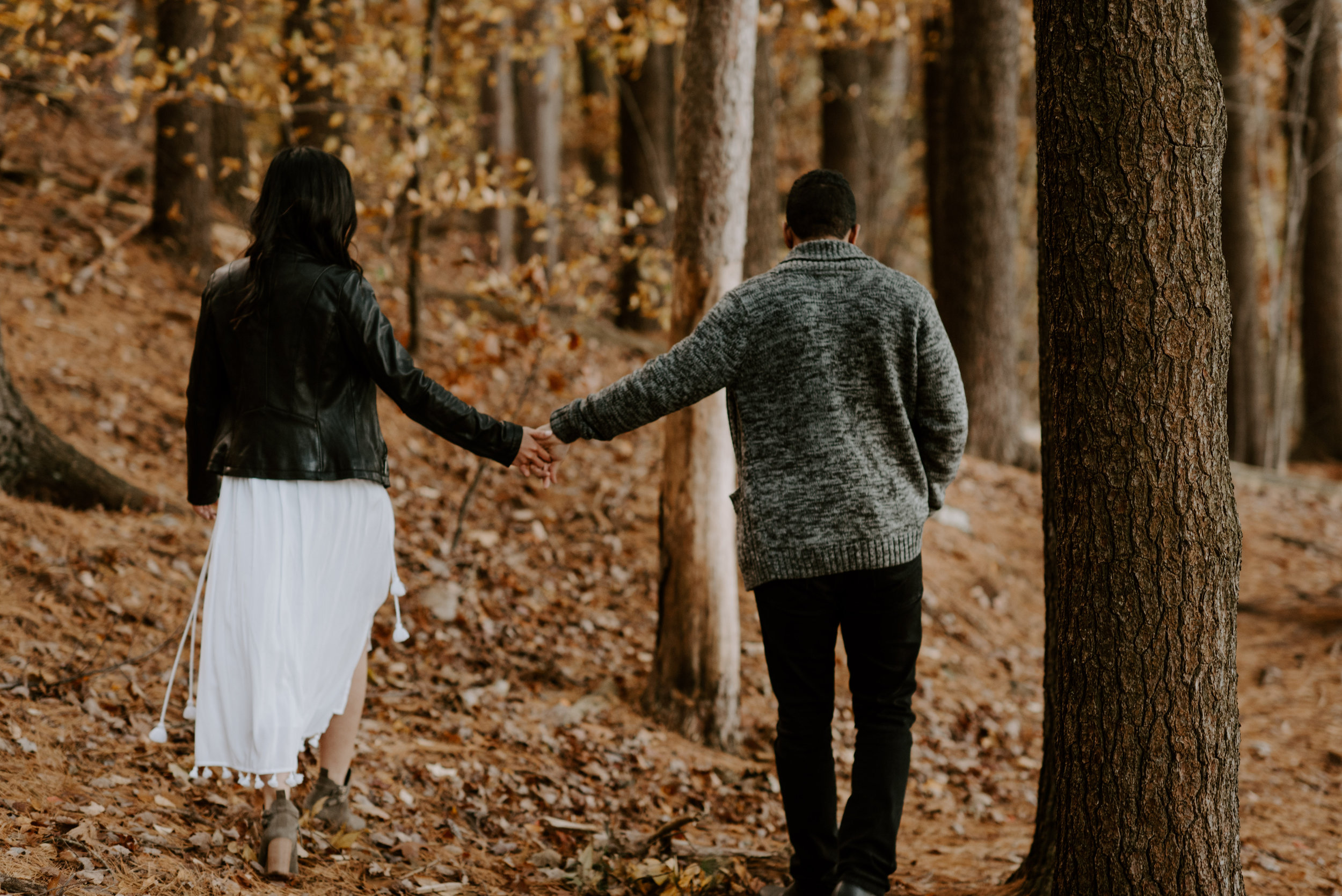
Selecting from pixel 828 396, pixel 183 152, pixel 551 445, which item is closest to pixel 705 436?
pixel 551 445

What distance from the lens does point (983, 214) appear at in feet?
31.3

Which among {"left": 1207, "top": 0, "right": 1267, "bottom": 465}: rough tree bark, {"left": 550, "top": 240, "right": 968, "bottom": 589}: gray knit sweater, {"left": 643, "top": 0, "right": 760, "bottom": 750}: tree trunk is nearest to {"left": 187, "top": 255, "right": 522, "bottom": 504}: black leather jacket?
{"left": 550, "top": 240, "right": 968, "bottom": 589}: gray knit sweater

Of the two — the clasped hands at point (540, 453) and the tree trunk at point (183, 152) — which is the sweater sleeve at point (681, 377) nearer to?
the clasped hands at point (540, 453)

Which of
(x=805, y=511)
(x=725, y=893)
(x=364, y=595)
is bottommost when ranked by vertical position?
(x=725, y=893)

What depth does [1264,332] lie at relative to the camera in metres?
20.5

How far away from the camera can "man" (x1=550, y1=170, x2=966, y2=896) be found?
3105mm

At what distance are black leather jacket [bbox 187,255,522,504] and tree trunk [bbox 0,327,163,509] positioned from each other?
2.34m

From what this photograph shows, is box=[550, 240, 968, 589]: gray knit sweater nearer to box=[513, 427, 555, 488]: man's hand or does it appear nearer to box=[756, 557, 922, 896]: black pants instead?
box=[756, 557, 922, 896]: black pants

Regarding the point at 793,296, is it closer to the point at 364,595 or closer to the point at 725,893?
the point at 364,595

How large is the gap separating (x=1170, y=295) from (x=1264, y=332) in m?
20.8

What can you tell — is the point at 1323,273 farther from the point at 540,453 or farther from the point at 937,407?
the point at 540,453

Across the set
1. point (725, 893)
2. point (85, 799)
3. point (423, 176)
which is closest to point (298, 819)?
point (85, 799)

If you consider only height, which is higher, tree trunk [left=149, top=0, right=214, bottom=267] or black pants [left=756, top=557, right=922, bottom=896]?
tree trunk [left=149, top=0, right=214, bottom=267]

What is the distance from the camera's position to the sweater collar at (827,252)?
10.4 feet
